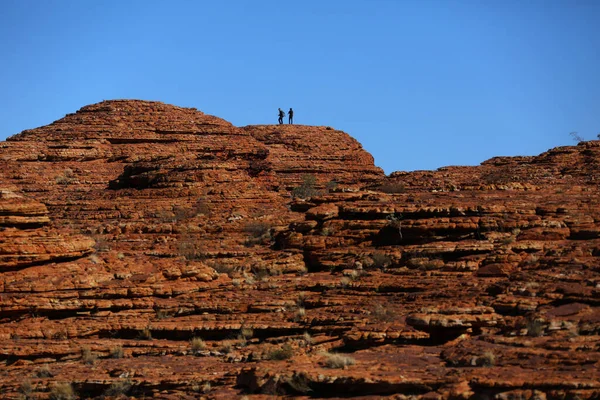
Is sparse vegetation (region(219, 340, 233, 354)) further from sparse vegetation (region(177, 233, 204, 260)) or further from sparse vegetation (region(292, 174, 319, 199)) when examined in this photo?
sparse vegetation (region(292, 174, 319, 199))

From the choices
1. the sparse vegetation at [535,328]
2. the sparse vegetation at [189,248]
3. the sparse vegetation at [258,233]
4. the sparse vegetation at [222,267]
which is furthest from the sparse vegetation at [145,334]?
the sparse vegetation at [535,328]

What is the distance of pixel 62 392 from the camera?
28.2m

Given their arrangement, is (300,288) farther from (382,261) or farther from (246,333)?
(246,333)

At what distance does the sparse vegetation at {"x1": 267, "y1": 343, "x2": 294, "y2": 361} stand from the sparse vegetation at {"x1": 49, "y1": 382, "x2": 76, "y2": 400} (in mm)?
4935

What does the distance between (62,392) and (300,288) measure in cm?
873

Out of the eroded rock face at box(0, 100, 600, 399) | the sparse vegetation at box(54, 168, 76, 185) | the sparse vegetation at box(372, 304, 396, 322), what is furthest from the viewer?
the sparse vegetation at box(54, 168, 76, 185)

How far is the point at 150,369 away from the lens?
28625 millimetres

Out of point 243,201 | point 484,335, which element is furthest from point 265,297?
point 243,201

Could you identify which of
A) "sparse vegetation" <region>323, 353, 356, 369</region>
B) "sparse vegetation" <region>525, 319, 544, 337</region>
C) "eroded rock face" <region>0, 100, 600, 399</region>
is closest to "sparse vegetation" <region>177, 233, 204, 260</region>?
"eroded rock face" <region>0, 100, 600, 399</region>

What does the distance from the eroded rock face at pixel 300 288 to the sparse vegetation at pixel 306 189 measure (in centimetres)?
203

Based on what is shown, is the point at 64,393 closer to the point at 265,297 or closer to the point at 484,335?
the point at 265,297

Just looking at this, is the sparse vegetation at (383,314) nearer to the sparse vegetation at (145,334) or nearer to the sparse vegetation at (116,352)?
the sparse vegetation at (145,334)

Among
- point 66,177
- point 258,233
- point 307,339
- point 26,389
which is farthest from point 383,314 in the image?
point 66,177

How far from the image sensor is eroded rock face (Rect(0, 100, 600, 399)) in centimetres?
2484
